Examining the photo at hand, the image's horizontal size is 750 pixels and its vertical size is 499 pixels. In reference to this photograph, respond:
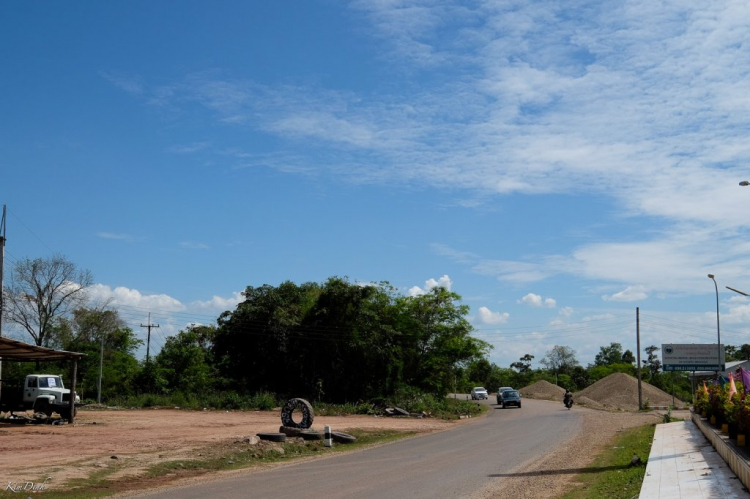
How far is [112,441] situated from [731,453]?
1997 centimetres

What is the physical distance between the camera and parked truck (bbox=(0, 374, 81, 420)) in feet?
115

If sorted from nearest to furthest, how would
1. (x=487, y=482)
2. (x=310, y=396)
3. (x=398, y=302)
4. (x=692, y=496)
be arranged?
(x=692, y=496) < (x=487, y=482) < (x=310, y=396) < (x=398, y=302)

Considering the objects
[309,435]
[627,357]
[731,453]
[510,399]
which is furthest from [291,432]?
[627,357]

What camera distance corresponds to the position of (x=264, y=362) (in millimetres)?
58906

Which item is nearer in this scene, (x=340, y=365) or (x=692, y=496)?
(x=692, y=496)

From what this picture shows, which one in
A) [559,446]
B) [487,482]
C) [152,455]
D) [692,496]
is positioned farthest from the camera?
[559,446]

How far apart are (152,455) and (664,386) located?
78748 mm

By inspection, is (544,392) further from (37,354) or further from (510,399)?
(37,354)

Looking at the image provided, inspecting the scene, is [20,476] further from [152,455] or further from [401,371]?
[401,371]

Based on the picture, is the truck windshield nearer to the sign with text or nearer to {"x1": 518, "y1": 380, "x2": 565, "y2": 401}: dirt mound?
the sign with text

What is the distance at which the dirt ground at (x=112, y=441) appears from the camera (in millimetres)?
17781

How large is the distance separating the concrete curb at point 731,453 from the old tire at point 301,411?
562 inches

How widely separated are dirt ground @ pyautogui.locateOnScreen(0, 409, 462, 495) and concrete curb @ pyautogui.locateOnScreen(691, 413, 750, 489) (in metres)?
13.4

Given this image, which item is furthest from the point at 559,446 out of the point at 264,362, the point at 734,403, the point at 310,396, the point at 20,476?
the point at 264,362
